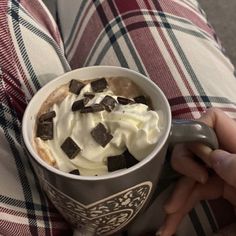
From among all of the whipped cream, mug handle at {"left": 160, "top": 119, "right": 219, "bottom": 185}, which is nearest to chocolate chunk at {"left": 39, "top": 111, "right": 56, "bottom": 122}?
the whipped cream

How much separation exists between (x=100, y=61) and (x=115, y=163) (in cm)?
27

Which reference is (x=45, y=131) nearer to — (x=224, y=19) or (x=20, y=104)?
(x=20, y=104)

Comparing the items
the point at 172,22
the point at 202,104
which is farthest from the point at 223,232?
the point at 172,22

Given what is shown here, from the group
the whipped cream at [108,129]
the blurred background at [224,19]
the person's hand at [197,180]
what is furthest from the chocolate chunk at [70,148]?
the blurred background at [224,19]

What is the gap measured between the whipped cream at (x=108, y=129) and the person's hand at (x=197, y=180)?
0.10m

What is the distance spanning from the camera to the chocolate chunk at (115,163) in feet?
1.32

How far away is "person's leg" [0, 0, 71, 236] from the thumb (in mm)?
184

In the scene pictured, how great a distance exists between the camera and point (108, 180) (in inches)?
15.5

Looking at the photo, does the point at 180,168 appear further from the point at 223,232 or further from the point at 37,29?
the point at 37,29

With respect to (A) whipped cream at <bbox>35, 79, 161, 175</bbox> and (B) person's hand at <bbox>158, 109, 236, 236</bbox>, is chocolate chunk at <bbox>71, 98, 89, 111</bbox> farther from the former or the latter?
(B) person's hand at <bbox>158, 109, 236, 236</bbox>

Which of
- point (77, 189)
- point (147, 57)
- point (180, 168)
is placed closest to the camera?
point (77, 189)

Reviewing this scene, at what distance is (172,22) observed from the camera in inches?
27.0

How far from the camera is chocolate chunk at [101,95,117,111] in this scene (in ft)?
1.41

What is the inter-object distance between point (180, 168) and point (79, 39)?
28 cm
